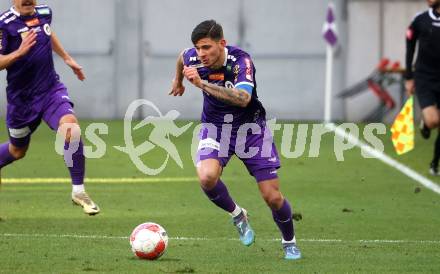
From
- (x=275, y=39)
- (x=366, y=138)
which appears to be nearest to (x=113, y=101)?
(x=275, y=39)

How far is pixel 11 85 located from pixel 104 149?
8.64 meters

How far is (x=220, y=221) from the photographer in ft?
39.3

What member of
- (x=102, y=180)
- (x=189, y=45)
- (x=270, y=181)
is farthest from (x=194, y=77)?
(x=189, y=45)

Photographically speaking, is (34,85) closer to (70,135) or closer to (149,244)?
(70,135)

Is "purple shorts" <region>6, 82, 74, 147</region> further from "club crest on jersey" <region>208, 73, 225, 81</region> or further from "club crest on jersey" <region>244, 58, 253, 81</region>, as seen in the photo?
"club crest on jersey" <region>244, 58, 253, 81</region>

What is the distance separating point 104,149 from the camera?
20.2m

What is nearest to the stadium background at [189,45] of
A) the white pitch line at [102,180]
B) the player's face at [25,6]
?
Result: the white pitch line at [102,180]

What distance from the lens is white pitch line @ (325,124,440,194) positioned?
15526 millimetres

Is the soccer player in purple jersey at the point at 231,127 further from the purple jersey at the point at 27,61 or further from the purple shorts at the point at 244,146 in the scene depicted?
the purple jersey at the point at 27,61

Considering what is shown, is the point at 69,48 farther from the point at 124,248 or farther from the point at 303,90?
the point at 124,248

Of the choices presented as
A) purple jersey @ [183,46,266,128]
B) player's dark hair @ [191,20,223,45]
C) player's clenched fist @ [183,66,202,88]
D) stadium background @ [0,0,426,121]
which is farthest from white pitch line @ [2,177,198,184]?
stadium background @ [0,0,426,121]

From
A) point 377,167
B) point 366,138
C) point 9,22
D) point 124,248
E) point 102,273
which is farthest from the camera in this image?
point 366,138

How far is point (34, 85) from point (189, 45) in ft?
54.3

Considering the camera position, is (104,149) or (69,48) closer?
(104,149)
